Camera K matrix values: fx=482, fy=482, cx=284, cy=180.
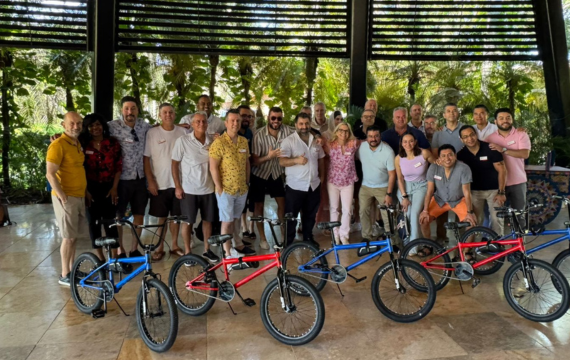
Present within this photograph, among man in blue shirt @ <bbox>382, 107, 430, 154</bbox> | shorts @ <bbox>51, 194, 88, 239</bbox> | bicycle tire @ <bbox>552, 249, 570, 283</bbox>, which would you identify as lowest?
bicycle tire @ <bbox>552, 249, 570, 283</bbox>

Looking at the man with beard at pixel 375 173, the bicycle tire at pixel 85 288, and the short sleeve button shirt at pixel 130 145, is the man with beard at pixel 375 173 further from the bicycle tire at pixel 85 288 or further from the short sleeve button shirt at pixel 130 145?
the bicycle tire at pixel 85 288

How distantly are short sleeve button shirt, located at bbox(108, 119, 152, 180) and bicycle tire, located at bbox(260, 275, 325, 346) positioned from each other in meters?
2.30

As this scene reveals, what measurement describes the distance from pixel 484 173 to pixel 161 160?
134 inches

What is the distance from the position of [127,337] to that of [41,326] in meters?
Answer: 0.74

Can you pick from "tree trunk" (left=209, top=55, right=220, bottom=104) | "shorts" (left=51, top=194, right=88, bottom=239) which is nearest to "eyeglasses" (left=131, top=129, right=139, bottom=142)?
"shorts" (left=51, top=194, right=88, bottom=239)

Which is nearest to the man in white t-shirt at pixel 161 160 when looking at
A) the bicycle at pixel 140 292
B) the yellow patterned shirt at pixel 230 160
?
the yellow patterned shirt at pixel 230 160

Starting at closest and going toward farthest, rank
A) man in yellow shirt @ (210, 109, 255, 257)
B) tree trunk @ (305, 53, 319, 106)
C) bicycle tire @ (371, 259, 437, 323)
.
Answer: bicycle tire @ (371, 259, 437, 323)
man in yellow shirt @ (210, 109, 255, 257)
tree trunk @ (305, 53, 319, 106)

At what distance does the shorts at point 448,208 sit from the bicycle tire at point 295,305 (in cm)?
221

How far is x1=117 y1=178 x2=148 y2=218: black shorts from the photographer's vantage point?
5004 mm

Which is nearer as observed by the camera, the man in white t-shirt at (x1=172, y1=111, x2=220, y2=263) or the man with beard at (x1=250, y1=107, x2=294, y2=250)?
the man in white t-shirt at (x1=172, y1=111, x2=220, y2=263)

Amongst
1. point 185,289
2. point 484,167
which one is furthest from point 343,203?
point 185,289

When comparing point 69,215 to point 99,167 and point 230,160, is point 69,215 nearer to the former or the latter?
point 99,167

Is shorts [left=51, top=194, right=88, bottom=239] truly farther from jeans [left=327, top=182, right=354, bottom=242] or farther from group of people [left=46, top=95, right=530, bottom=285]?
jeans [left=327, top=182, right=354, bottom=242]

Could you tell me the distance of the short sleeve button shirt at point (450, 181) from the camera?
4.91 metres
